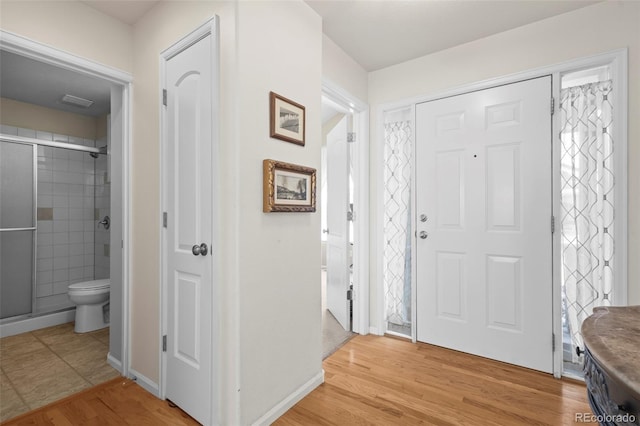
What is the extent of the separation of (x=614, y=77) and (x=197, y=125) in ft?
8.59

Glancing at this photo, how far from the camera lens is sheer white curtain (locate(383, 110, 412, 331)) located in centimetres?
283

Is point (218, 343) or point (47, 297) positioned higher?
point (218, 343)

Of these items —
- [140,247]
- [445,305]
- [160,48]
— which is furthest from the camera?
[445,305]

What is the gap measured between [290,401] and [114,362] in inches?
56.3

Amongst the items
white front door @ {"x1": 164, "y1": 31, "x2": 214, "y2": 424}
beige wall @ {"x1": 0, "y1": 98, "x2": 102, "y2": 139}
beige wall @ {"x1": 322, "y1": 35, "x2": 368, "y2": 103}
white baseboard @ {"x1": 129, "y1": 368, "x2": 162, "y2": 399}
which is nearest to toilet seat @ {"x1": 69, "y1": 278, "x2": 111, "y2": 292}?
white baseboard @ {"x1": 129, "y1": 368, "x2": 162, "y2": 399}

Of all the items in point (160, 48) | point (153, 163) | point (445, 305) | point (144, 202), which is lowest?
point (445, 305)

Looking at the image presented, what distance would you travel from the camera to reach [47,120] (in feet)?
11.3

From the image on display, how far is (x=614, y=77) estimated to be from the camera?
1.93 m

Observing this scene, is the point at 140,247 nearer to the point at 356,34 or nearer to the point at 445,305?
the point at 356,34

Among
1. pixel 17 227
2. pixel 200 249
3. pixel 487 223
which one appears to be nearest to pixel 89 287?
pixel 17 227

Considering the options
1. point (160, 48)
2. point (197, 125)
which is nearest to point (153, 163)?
point (197, 125)

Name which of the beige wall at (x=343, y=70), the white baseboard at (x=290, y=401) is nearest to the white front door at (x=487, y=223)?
the beige wall at (x=343, y=70)

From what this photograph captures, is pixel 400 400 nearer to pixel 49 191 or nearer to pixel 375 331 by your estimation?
pixel 375 331

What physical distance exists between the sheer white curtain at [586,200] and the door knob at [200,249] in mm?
2449
